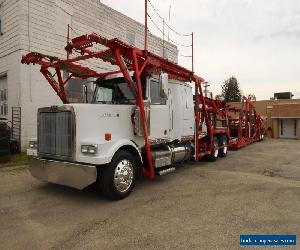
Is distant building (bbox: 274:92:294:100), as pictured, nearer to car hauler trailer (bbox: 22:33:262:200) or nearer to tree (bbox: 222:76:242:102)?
tree (bbox: 222:76:242:102)

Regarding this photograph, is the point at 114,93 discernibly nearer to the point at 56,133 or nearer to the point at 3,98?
the point at 56,133

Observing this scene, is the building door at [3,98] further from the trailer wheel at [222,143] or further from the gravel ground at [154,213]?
the trailer wheel at [222,143]

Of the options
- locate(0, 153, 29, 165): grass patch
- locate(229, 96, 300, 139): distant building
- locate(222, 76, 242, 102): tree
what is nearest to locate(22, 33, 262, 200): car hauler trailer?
locate(0, 153, 29, 165): grass patch

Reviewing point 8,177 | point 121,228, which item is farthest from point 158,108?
point 8,177

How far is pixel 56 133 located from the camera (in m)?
5.91

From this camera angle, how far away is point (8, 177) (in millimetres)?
7836

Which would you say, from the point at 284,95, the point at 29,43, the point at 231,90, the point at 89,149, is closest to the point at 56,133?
the point at 89,149

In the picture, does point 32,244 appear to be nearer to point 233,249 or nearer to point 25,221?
point 25,221

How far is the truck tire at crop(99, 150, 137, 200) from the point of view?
5.50 m

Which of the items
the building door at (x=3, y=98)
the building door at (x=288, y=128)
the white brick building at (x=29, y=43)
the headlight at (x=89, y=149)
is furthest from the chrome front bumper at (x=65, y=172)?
the building door at (x=288, y=128)

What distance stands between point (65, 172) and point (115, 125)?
1.45 metres

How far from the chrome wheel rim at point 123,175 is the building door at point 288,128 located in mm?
24168

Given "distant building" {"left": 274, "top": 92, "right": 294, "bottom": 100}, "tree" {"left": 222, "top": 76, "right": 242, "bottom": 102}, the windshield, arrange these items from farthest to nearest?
"tree" {"left": 222, "top": 76, "right": 242, "bottom": 102} < "distant building" {"left": 274, "top": 92, "right": 294, "bottom": 100} < the windshield

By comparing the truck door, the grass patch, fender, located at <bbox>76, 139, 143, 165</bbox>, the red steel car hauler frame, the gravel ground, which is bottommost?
the gravel ground
